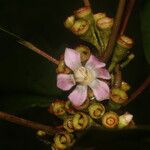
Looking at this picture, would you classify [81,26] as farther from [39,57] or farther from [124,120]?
[39,57]

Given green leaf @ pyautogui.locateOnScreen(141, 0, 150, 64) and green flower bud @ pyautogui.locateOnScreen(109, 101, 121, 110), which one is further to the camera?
green leaf @ pyautogui.locateOnScreen(141, 0, 150, 64)

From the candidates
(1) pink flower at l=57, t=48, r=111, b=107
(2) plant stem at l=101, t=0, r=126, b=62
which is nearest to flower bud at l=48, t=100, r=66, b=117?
(1) pink flower at l=57, t=48, r=111, b=107

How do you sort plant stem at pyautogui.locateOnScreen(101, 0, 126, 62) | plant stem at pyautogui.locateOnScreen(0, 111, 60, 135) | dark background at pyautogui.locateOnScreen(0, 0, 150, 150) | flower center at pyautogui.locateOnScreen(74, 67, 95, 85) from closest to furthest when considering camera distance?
plant stem at pyautogui.locateOnScreen(101, 0, 126, 62) → plant stem at pyautogui.locateOnScreen(0, 111, 60, 135) → flower center at pyautogui.locateOnScreen(74, 67, 95, 85) → dark background at pyautogui.locateOnScreen(0, 0, 150, 150)

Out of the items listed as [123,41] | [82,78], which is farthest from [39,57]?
[123,41]

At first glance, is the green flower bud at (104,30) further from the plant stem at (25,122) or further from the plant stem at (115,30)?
the plant stem at (25,122)

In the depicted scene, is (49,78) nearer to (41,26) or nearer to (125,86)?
(41,26)

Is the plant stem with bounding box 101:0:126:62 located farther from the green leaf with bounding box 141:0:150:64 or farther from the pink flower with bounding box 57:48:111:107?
the green leaf with bounding box 141:0:150:64

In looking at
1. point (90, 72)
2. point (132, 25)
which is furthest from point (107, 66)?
point (132, 25)
